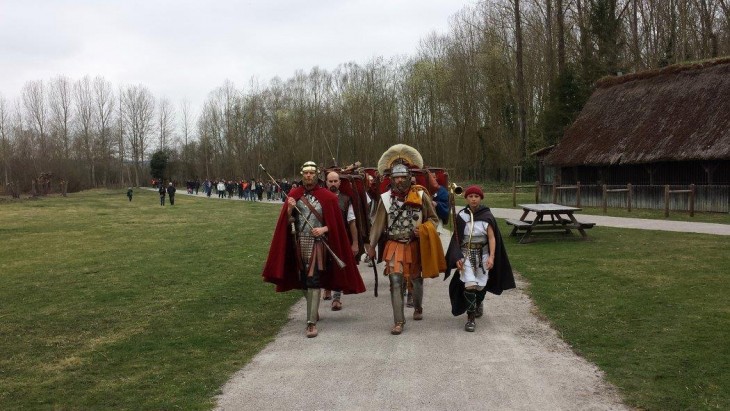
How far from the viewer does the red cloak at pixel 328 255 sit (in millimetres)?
7125

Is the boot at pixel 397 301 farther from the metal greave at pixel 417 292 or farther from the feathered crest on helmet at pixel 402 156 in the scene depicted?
the feathered crest on helmet at pixel 402 156

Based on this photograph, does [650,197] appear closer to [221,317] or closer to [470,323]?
[470,323]

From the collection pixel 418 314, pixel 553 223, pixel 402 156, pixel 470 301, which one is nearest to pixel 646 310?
pixel 470 301

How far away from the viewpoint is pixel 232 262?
44.2 feet

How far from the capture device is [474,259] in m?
7.12

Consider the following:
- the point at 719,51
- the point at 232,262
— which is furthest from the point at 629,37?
the point at 232,262

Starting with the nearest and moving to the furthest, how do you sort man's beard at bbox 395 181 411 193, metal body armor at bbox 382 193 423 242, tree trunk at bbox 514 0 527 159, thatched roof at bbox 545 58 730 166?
metal body armor at bbox 382 193 423 242
man's beard at bbox 395 181 411 193
thatched roof at bbox 545 58 730 166
tree trunk at bbox 514 0 527 159

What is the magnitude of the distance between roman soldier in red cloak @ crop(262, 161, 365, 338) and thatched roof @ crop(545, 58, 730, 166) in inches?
844

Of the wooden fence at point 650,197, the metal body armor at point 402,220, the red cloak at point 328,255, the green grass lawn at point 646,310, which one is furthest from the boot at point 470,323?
the wooden fence at point 650,197

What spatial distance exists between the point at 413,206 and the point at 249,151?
67.7 meters

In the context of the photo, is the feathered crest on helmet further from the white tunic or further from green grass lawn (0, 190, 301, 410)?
green grass lawn (0, 190, 301, 410)

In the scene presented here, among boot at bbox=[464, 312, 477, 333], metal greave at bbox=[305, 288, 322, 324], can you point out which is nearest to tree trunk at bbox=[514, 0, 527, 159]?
boot at bbox=[464, 312, 477, 333]

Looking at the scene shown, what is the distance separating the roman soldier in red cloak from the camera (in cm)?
709

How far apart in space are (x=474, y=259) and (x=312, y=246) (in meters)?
1.94
